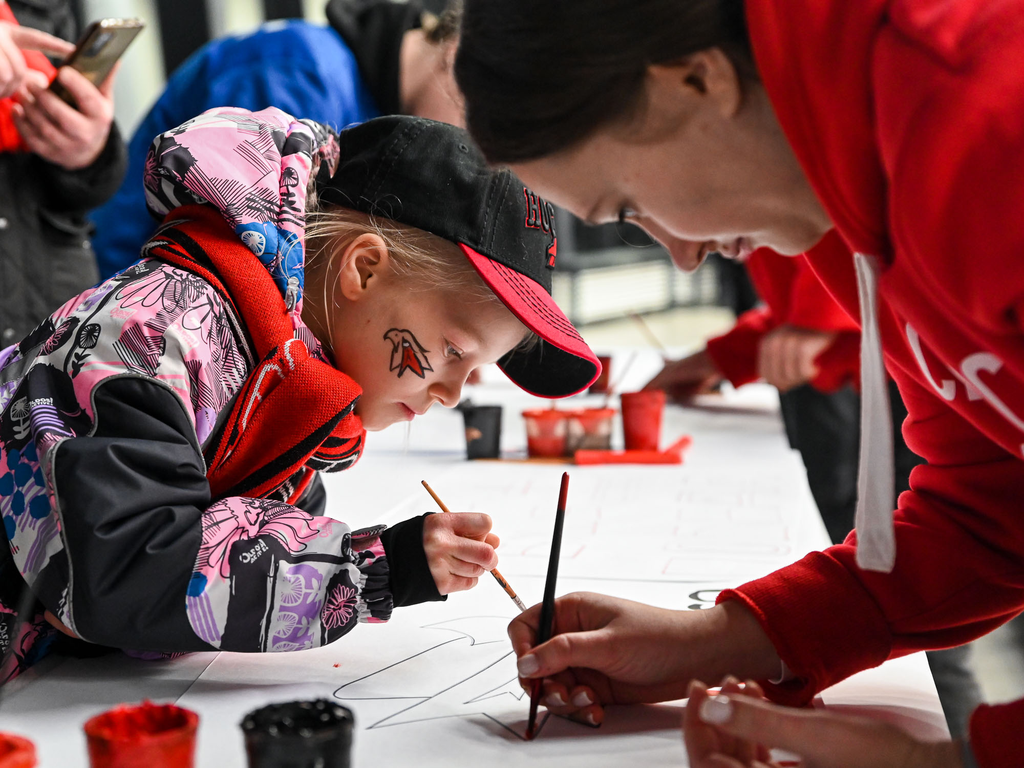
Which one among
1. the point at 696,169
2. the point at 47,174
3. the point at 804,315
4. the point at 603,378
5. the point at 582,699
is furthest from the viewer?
the point at 603,378

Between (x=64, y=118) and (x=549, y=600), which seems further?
(x=64, y=118)

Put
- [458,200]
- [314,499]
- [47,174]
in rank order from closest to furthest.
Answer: [458,200] < [314,499] < [47,174]

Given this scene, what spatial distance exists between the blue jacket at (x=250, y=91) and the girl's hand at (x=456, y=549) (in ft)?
3.88

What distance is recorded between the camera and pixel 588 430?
73.4 inches

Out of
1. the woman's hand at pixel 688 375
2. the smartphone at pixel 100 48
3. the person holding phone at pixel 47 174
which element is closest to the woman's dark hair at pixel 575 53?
the smartphone at pixel 100 48

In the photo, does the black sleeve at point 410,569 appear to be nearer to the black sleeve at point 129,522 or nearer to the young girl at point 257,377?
the young girl at point 257,377

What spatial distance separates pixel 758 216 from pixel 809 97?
109 millimetres

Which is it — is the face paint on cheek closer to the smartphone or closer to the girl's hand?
the girl's hand

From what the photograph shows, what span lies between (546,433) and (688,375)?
778 millimetres

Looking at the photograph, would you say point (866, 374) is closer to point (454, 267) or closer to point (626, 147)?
point (626, 147)

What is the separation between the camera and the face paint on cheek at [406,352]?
3.82ft

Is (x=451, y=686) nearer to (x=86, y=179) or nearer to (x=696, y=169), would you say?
(x=696, y=169)

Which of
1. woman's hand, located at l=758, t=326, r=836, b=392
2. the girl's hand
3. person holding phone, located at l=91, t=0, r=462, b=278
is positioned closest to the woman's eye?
the girl's hand

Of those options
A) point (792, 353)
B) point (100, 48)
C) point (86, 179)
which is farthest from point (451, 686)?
point (792, 353)
